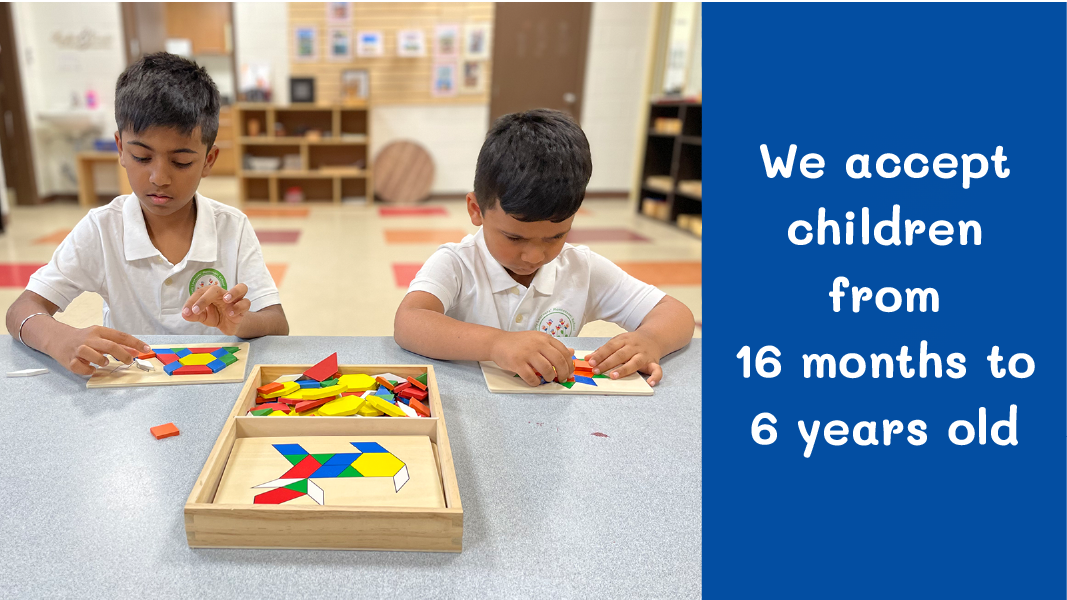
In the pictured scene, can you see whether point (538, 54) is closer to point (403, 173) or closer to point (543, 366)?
point (403, 173)

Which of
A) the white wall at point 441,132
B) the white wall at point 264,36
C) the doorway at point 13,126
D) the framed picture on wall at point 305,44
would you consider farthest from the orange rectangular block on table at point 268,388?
the white wall at point 264,36

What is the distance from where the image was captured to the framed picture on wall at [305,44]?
5945mm

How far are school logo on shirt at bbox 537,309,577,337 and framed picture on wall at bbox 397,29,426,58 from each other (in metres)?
5.43

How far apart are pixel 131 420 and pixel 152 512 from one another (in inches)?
7.9

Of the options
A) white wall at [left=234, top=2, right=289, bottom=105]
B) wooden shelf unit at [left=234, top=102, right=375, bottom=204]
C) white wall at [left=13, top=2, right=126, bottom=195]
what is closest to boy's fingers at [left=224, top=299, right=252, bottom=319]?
wooden shelf unit at [left=234, top=102, right=375, bottom=204]

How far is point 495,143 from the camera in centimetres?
101

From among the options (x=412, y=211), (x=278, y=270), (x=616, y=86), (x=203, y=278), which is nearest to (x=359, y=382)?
(x=203, y=278)

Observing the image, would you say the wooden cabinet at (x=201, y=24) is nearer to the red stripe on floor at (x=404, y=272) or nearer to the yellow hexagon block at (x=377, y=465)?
the red stripe on floor at (x=404, y=272)

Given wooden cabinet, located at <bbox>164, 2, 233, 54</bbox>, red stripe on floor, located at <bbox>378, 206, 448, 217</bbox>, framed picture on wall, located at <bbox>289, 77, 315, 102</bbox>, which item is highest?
wooden cabinet, located at <bbox>164, 2, 233, 54</bbox>

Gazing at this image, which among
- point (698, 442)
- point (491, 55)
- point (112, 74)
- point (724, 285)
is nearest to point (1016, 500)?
point (698, 442)

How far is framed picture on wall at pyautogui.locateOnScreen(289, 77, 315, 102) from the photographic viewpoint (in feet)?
18.6

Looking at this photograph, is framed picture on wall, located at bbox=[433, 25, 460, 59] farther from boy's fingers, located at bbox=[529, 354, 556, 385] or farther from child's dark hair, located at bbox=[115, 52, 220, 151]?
boy's fingers, located at bbox=[529, 354, 556, 385]

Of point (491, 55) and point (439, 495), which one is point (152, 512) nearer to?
point (439, 495)

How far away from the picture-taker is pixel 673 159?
5625 mm
